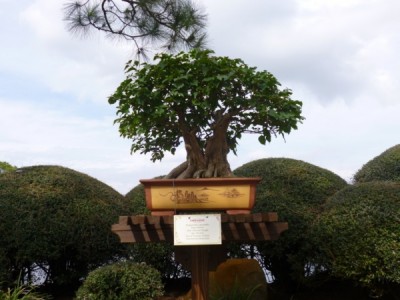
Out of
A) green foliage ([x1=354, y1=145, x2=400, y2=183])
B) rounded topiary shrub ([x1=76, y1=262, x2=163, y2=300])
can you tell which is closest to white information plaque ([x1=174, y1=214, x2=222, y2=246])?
rounded topiary shrub ([x1=76, y1=262, x2=163, y2=300])

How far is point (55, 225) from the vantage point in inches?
287

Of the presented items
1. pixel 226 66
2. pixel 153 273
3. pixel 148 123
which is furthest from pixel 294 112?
pixel 153 273

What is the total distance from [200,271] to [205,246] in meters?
0.24

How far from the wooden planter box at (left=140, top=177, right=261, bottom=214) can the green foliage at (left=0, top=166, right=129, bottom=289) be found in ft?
7.52

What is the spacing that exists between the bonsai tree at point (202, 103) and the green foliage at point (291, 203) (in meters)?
1.64

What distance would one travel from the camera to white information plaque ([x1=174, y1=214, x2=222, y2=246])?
5148 millimetres

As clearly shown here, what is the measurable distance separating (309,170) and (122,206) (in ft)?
8.57

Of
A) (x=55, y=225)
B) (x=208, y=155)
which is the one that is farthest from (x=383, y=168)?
(x=55, y=225)

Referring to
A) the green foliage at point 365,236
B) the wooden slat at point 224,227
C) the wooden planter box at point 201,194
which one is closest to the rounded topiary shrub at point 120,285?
the wooden slat at point 224,227

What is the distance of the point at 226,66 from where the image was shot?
18.2 feet

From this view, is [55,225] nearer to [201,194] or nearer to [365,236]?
[201,194]

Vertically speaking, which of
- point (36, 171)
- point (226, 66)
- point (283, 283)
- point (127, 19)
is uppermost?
point (127, 19)

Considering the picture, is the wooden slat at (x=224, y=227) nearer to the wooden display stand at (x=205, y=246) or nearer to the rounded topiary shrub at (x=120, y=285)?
the wooden display stand at (x=205, y=246)

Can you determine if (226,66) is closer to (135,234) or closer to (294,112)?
(294,112)
